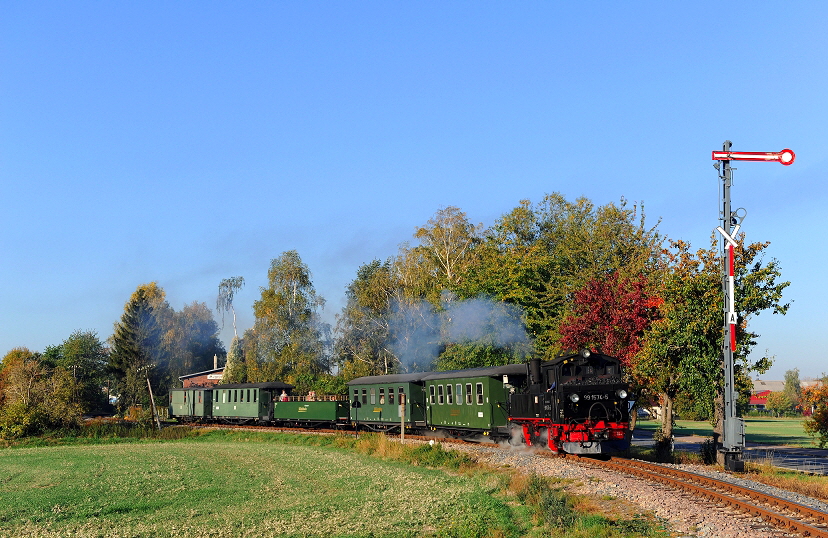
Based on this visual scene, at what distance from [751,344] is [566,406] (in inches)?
279

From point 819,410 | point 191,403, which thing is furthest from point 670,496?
point 191,403

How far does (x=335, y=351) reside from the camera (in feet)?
225

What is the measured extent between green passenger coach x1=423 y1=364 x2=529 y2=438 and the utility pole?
792cm

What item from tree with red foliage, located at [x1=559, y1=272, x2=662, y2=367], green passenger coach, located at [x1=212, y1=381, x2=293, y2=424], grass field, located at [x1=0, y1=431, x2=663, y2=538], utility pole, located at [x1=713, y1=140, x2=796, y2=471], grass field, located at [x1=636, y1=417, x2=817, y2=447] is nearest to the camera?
grass field, located at [x1=0, y1=431, x2=663, y2=538]

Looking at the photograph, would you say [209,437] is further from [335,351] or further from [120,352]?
[120,352]

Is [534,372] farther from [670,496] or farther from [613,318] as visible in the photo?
[613,318]

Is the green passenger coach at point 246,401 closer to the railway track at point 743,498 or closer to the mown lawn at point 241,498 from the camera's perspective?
the mown lawn at point 241,498

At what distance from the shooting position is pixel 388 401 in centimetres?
3700

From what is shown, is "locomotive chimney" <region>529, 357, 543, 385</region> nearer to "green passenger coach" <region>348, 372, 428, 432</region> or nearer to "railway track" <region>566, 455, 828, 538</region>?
"railway track" <region>566, 455, 828, 538</region>

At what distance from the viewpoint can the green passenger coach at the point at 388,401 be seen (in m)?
35.2

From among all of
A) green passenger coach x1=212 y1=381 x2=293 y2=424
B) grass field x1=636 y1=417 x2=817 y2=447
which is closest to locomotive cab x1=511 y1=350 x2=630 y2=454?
grass field x1=636 y1=417 x2=817 y2=447

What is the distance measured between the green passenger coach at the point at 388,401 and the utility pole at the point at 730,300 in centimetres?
1502

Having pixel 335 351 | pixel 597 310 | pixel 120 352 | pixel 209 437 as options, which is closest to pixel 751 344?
pixel 597 310

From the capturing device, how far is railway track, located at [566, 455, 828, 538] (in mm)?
12776
